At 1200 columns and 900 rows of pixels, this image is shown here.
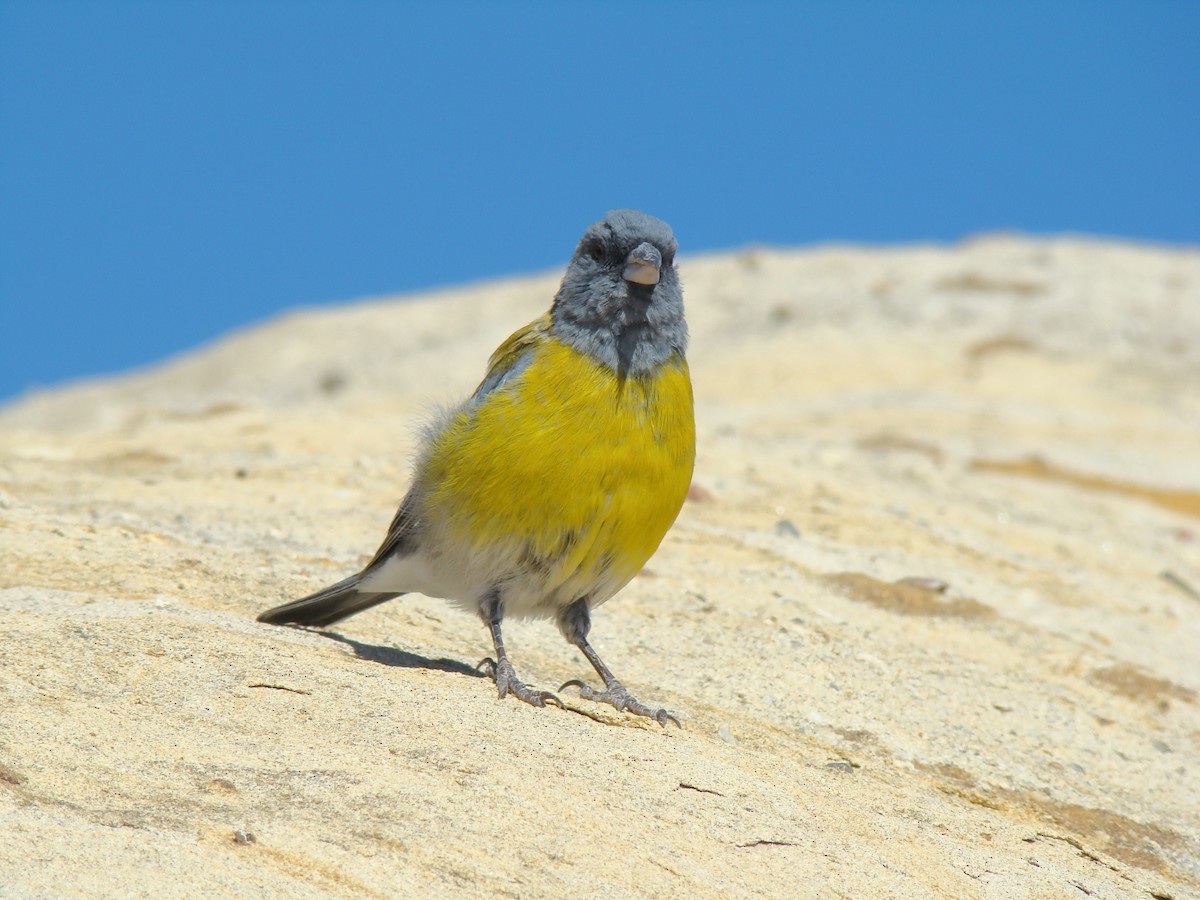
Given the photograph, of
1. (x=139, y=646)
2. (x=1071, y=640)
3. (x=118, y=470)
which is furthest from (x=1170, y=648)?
(x=118, y=470)

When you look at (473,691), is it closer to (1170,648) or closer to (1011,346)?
(1170,648)

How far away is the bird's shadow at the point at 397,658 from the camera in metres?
5.72

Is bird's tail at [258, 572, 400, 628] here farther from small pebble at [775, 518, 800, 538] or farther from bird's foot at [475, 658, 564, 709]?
small pebble at [775, 518, 800, 538]

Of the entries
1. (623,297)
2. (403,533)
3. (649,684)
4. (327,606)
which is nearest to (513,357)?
(623,297)

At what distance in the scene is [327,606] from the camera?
6117mm

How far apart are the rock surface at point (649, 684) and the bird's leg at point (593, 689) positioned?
8 centimetres

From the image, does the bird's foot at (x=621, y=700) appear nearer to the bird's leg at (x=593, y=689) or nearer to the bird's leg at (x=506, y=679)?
the bird's leg at (x=593, y=689)

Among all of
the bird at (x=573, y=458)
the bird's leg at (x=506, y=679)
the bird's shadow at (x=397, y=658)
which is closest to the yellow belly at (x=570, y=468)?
the bird at (x=573, y=458)

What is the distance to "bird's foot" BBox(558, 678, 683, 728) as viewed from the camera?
5430 mm

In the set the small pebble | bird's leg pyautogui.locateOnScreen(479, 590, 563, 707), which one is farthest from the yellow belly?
the small pebble

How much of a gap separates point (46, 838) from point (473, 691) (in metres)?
1.94

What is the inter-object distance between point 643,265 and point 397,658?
6.24ft

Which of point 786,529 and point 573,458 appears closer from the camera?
point 573,458

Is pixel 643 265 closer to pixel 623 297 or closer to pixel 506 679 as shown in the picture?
pixel 623 297
